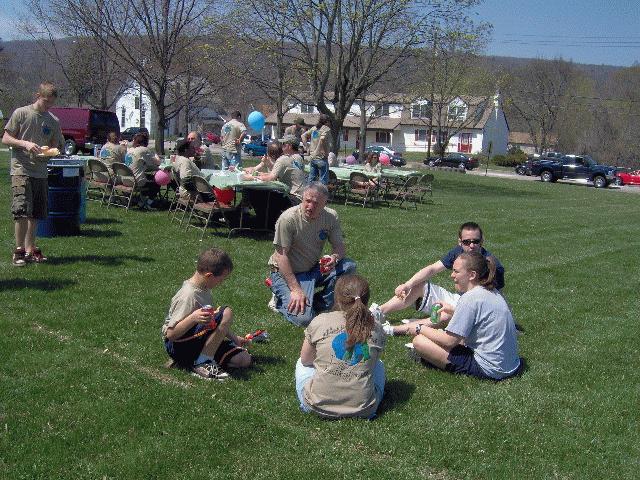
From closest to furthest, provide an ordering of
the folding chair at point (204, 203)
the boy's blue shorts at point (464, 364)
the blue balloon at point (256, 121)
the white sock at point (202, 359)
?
the white sock at point (202, 359) < the boy's blue shorts at point (464, 364) < the folding chair at point (204, 203) < the blue balloon at point (256, 121)

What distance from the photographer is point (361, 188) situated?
15.4 m

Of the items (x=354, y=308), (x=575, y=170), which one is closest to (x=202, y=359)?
(x=354, y=308)

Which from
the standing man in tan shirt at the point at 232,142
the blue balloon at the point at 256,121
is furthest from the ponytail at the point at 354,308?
the blue balloon at the point at 256,121

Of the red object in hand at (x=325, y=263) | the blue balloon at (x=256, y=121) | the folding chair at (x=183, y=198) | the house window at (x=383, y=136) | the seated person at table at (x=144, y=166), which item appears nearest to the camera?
the red object in hand at (x=325, y=263)

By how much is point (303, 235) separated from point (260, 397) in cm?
207

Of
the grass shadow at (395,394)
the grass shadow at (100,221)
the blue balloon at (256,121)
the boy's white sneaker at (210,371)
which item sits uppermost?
the blue balloon at (256,121)

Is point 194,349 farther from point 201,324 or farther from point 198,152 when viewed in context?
point 198,152

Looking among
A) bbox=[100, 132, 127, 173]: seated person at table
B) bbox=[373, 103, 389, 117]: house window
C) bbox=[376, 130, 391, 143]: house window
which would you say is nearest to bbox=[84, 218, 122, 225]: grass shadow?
bbox=[100, 132, 127, 173]: seated person at table

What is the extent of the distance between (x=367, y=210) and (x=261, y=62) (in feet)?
35.2

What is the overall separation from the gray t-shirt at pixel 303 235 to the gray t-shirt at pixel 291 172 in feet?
13.5

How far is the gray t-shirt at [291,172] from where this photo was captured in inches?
407

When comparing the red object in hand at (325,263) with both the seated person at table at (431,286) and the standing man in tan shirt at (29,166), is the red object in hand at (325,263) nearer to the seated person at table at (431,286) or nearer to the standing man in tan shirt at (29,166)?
the seated person at table at (431,286)

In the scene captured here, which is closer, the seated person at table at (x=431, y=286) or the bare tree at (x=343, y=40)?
the seated person at table at (x=431, y=286)

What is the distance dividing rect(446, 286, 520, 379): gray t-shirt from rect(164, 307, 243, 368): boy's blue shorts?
1.49 meters
